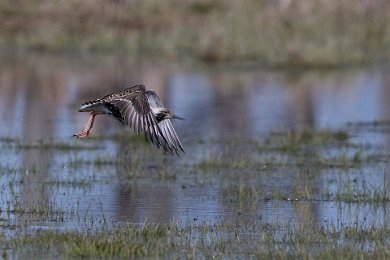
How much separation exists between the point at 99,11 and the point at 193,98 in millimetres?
11039

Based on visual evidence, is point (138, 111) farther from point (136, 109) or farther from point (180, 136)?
point (180, 136)

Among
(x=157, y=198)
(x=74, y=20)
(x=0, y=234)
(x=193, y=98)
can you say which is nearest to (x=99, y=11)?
(x=74, y=20)

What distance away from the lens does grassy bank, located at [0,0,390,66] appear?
3077cm

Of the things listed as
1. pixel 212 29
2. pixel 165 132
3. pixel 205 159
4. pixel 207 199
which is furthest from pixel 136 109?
pixel 212 29

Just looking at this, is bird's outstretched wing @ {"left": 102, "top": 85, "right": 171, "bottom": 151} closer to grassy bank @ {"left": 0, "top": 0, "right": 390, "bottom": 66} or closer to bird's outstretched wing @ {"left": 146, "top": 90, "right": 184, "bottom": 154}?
bird's outstretched wing @ {"left": 146, "top": 90, "right": 184, "bottom": 154}

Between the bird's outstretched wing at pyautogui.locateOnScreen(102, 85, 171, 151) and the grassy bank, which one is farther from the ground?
the grassy bank

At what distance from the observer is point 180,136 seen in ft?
58.4

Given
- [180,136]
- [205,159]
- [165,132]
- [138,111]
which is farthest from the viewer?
[180,136]

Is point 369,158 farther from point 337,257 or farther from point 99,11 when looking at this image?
point 99,11

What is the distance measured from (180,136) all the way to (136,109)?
6.04 metres

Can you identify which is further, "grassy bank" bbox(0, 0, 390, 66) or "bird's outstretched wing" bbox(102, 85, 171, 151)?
"grassy bank" bbox(0, 0, 390, 66)

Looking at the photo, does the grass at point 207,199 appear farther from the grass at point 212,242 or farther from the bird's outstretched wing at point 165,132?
the bird's outstretched wing at point 165,132

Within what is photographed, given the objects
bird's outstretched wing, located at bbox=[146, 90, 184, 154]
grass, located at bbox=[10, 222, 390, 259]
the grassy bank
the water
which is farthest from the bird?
the grassy bank

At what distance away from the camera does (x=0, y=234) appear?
9.95 meters
